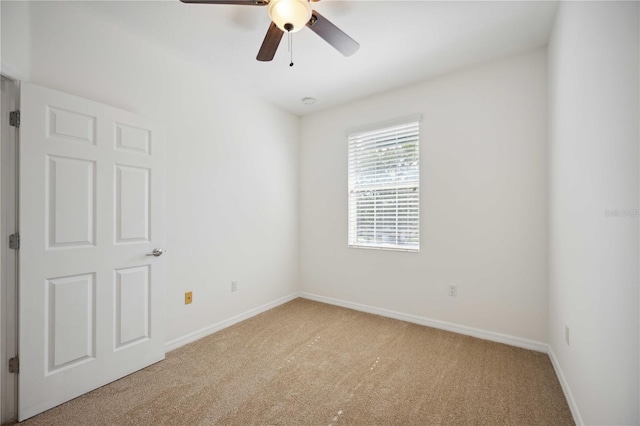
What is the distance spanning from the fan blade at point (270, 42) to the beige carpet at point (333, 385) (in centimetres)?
238

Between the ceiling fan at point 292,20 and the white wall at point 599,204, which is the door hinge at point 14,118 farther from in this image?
the white wall at point 599,204

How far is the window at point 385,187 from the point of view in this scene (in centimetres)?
324

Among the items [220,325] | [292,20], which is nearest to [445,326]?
[220,325]

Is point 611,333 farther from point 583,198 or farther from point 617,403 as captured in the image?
point 583,198

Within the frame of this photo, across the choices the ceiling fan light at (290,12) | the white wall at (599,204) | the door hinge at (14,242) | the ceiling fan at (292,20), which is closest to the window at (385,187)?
the white wall at (599,204)

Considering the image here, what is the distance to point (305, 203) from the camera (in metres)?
4.15

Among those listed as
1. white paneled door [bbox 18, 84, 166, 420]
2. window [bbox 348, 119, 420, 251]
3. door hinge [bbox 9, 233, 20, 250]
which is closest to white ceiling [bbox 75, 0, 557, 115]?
window [bbox 348, 119, 420, 251]

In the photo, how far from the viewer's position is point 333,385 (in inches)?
80.9

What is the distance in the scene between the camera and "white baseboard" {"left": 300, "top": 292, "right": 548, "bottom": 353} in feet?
8.38

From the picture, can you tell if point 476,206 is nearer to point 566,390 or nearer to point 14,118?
point 566,390

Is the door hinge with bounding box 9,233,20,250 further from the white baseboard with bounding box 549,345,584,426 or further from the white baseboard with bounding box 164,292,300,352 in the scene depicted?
the white baseboard with bounding box 549,345,584,426

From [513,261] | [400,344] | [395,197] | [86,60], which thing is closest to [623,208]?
[513,261]

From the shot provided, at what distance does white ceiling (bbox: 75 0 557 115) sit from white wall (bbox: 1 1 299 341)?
0.22 m

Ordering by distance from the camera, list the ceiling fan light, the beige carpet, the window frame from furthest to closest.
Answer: the window frame
the beige carpet
the ceiling fan light
